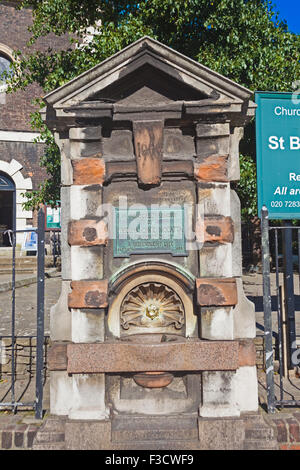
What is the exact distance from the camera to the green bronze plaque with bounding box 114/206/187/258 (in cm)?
374

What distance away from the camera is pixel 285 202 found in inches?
174

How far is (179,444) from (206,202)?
227 centimetres

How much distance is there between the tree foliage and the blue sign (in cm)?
284

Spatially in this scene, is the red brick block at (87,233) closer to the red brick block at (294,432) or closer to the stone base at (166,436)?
the stone base at (166,436)

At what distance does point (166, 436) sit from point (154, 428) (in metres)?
0.13

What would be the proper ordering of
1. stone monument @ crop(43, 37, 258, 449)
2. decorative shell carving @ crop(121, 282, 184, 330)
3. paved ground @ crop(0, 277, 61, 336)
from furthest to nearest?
paved ground @ crop(0, 277, 61, 336) → decorative shell carving @ crop(121, 282, 184, 330) → stone monument @ crop(43, 37, 258, 449)

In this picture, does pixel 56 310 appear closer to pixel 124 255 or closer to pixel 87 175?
pixel 124 255

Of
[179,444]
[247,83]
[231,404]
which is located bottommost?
[179,444]

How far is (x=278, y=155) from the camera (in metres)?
4.38

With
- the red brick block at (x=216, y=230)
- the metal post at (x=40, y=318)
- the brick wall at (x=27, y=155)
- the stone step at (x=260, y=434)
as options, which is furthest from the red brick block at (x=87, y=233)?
the brick wall at (x=27, y=155)

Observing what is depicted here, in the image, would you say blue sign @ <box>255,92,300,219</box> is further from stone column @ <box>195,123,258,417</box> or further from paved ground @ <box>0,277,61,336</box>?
paved ground @ <box>0,277,61,336</box>

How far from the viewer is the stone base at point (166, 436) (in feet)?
11.2

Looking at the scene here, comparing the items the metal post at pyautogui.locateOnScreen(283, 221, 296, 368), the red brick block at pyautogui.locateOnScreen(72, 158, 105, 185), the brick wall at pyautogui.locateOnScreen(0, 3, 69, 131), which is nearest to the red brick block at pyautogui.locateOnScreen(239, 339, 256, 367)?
the metal post at pyautogui.locateOnScreen(283, 221, 296, 368)


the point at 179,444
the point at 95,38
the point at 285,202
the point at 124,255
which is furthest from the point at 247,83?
the point at 179,444
